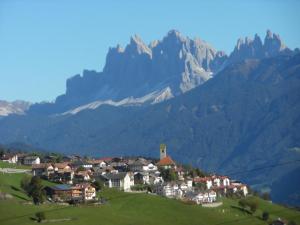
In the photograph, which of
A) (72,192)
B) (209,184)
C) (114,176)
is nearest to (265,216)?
(114,176)

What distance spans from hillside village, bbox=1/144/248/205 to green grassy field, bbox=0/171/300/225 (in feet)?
11.3

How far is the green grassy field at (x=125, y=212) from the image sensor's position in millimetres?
84519

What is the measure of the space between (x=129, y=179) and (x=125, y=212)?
21.3 m

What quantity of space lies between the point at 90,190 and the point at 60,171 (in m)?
15.5

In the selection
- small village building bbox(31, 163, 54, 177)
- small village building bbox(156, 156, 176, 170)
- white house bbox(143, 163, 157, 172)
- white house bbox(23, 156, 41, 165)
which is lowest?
small village building bbox(31, 163, 54, 177)

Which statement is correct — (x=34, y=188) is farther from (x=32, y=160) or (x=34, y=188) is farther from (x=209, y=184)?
(x=209, y=184)

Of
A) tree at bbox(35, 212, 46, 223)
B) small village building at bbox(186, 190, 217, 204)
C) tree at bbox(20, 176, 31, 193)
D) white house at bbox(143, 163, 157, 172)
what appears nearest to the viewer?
tree at bbox(35, 212, 46, 223)

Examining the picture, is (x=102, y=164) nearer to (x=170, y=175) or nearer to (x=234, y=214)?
(x=170, y=175)

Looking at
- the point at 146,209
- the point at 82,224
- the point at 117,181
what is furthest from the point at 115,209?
the point at 117,181

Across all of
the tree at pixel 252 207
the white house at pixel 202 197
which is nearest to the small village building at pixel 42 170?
the white house at pixel 202 197

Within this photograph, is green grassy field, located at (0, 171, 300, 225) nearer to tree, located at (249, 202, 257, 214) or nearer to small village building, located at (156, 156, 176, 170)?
tree, located at (249, 202, 257, 214)

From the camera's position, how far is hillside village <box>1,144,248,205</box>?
101 m

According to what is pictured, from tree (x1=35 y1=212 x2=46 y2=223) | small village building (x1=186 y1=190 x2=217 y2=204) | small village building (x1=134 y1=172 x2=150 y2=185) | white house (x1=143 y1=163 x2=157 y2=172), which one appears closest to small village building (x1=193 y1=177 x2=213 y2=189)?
white house (x1=143 y1=163 x2=157 y2=172)

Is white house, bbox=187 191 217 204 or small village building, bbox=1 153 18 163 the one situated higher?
small village building, bbox=1 153 18 163
